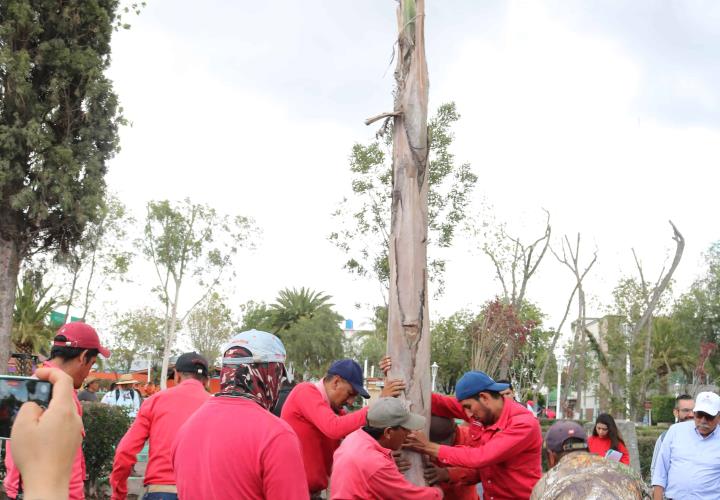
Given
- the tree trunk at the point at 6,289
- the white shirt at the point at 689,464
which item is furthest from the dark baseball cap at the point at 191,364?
the tree trunk at the point at 6,289

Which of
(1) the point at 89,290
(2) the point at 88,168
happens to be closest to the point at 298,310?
(1) the point at 89,290

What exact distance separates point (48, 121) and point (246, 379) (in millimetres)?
16952

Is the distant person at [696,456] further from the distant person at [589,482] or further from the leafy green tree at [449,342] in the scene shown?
the leafy green tree at [449,342]

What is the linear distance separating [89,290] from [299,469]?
38.7 m

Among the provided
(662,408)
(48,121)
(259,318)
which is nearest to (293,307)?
(259,318)

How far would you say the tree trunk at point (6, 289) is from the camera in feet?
58.5

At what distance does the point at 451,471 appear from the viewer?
17.4 feet

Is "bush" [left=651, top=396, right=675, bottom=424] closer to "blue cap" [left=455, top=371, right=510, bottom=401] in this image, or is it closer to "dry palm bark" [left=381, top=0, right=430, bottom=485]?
"blue cap" [left=455, top=371, right=510, bottom=401]

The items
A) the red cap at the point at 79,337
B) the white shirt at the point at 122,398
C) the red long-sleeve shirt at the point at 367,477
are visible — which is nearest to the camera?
the red cap at the point at 79,337

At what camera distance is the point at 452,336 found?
57.6 m

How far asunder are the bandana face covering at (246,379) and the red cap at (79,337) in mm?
1246

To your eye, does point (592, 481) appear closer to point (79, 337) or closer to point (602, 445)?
point (79, 337)

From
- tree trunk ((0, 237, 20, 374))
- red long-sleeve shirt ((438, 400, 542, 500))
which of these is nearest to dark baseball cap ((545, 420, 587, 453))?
red long-sleeve shirt ((438, 400, 542, 500))

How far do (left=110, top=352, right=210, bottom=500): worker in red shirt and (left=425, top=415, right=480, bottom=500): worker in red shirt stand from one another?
5.75 feet
